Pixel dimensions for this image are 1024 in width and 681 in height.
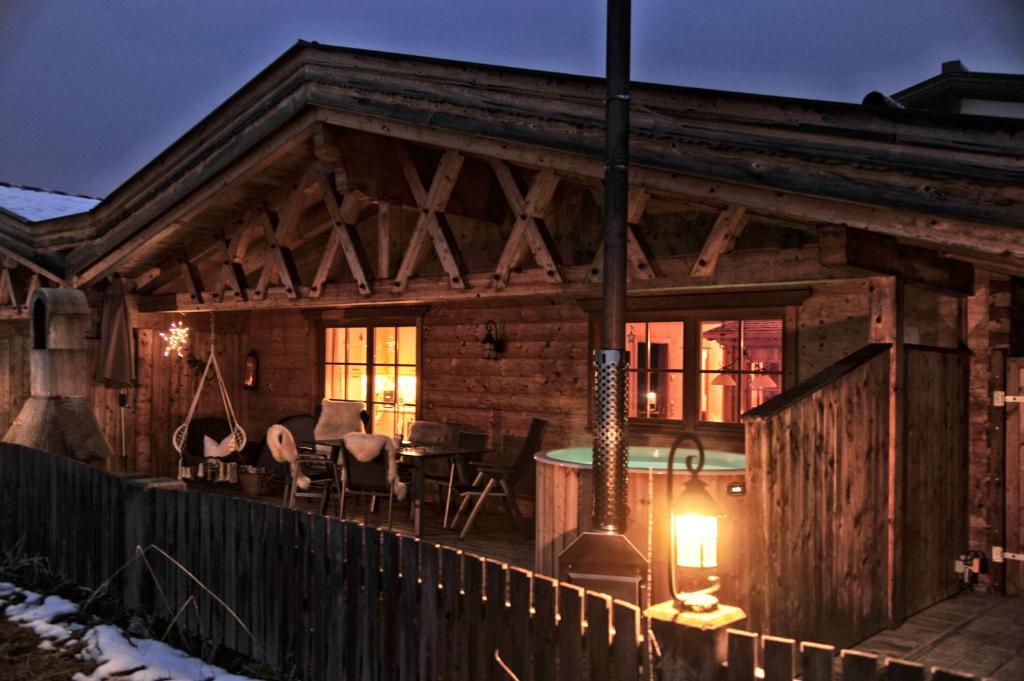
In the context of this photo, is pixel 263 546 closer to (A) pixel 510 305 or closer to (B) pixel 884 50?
(A) pixel 510 305

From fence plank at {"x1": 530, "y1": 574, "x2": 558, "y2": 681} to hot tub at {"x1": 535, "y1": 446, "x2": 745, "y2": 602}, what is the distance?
5.22 ft

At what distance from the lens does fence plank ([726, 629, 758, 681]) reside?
3.33 metres

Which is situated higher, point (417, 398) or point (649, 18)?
A: point (649, 18)

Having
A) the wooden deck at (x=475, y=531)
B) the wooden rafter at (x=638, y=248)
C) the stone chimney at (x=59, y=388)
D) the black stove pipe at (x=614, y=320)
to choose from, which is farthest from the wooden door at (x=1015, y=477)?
the stone chimney at (x=59, y=388)

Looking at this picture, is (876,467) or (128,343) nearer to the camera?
(876,467)

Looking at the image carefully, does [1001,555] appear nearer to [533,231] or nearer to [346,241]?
[533,231]

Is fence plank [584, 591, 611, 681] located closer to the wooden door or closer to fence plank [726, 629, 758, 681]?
fence plank [726, 629, 758, 681]

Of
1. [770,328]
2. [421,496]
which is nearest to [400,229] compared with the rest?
[421,496]

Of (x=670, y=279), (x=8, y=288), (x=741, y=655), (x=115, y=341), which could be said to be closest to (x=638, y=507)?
(x=670, y=279)

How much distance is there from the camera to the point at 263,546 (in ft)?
18.0

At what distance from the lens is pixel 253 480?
11.7 m

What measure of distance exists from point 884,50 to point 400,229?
152910mm

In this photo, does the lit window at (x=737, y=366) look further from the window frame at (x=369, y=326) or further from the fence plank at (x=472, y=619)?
the fence plank at (x=472, y=619)

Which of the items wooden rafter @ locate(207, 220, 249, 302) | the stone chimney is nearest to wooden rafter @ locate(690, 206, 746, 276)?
wooden rafter @ locate(207, 220, 249, 302)
